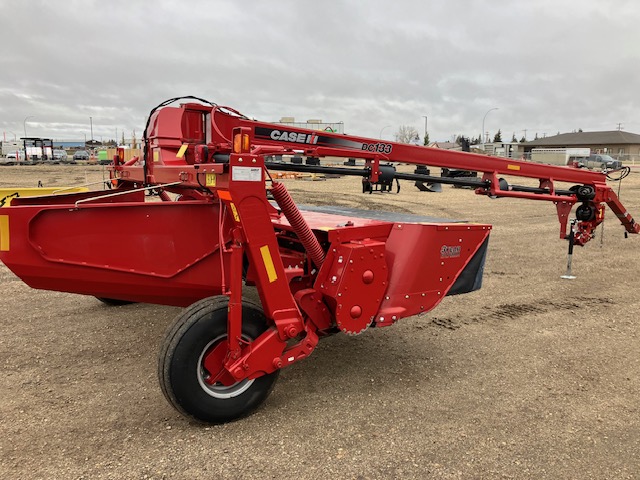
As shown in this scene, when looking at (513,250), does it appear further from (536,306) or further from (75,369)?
(75,369)

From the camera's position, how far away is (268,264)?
305cm

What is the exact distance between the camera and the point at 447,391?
3645 millimetres

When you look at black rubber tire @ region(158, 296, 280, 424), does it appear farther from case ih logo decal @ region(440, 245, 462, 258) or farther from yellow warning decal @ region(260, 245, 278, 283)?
case ih logo decal @ region(440, 245, 462, 258)

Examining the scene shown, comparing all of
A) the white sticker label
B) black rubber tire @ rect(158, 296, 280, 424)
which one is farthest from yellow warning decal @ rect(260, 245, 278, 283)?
the white sticker label

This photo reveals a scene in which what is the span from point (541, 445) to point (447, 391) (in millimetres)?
772

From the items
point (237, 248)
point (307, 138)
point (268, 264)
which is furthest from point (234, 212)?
point (307, 138)

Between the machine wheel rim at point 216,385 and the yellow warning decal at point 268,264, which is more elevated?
the yellow warning decal at point 268,264

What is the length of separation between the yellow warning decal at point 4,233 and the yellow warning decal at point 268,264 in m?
1.45

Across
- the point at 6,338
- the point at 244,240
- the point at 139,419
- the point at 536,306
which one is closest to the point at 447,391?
the point at 244,240

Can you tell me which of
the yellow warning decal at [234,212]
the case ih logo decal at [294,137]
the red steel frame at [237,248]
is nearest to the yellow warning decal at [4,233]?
the red steel frame at [237,248]

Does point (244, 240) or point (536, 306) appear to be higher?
point (244, 240)

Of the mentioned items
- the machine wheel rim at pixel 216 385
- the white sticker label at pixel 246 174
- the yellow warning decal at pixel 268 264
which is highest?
the white sticker label at pixel 246 174

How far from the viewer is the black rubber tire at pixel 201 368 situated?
9.41 feet

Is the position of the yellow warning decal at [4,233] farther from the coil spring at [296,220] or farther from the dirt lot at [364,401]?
the coil spring at [296,220]
